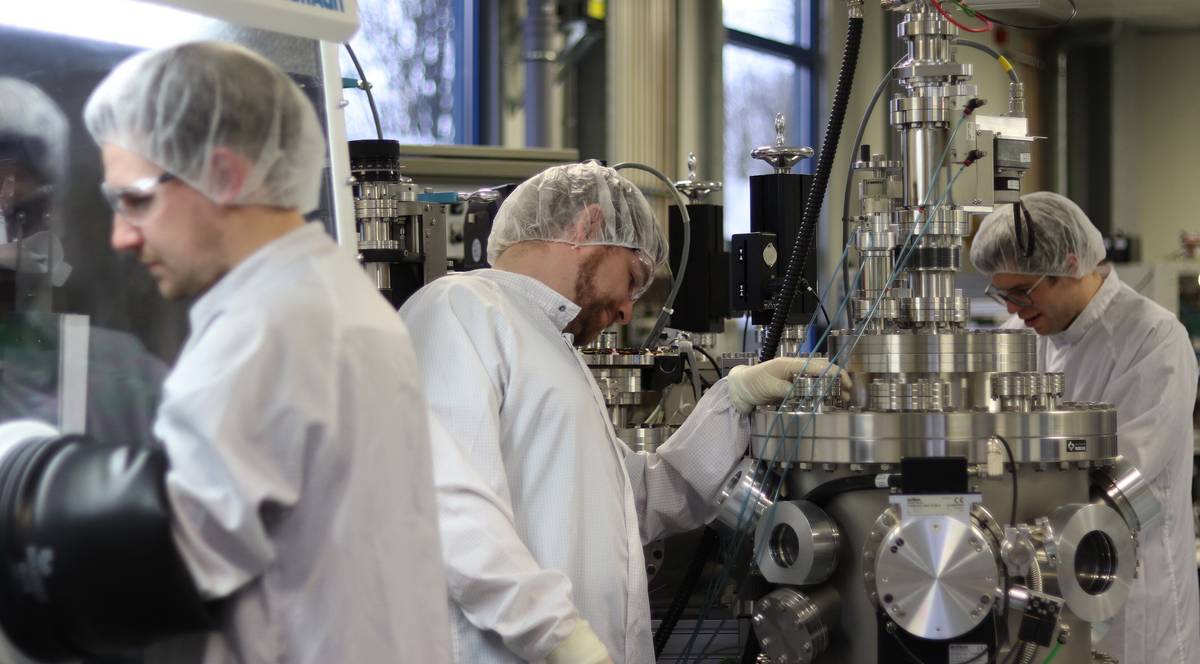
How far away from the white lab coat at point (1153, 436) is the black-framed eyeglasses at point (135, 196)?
1855 millimetres

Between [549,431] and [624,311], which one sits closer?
[549,431]

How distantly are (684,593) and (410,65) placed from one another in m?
3.91

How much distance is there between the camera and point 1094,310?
2.55 m

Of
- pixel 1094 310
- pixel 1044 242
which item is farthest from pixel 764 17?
pixel 1044 242

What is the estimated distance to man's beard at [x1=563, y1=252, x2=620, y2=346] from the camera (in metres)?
1.79

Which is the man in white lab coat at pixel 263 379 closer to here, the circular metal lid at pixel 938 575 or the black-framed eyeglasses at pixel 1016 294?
the circular metal lid at pixel 938 575

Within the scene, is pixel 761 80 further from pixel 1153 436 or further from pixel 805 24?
pixel 1153 436

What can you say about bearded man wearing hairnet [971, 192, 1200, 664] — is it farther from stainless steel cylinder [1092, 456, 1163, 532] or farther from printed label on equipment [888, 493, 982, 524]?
printed label on equipment [888, 493, 982, 524]

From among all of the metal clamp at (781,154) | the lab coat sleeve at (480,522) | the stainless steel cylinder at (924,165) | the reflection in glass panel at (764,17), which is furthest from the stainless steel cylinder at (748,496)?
the reflection in glass panel at (764,17)

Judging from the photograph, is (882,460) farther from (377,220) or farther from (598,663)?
(377,220)

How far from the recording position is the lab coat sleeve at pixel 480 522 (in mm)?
1474

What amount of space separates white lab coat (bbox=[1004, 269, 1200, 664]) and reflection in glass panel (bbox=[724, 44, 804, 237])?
387cm

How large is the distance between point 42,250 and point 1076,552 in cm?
122


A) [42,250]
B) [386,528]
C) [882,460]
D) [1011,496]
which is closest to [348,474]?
[386,528]
